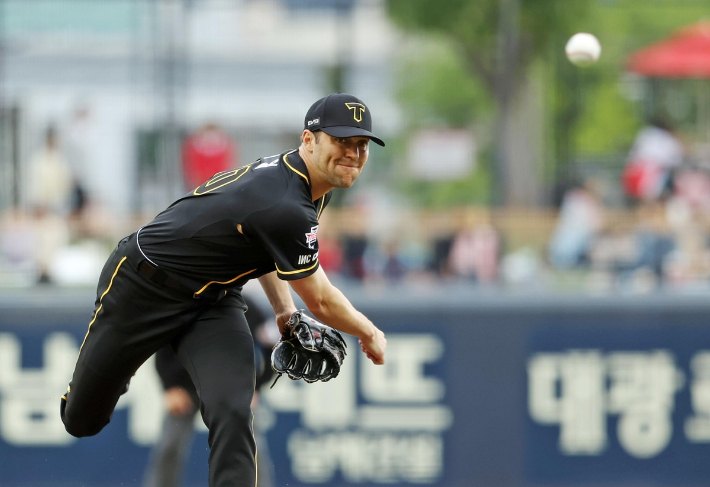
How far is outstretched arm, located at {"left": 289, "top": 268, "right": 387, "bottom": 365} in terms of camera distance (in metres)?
4.68

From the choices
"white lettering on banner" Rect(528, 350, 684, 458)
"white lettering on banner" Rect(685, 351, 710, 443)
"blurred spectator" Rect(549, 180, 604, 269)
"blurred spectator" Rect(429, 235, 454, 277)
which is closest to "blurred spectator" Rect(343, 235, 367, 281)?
"blurred spectator" Rect(429, 235, 454, 277)

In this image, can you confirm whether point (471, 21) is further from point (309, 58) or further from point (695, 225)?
point (309, 58)

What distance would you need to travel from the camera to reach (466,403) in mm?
8766

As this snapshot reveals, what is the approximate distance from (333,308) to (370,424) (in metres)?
4.18

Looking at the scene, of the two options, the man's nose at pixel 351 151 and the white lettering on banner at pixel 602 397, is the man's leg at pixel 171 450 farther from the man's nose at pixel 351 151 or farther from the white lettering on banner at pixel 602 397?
the white lettering on banner at pixel 602 397

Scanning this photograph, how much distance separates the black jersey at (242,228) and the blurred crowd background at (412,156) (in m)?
4.65

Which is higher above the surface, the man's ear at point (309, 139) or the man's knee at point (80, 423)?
the man's ear at point (309, 139)

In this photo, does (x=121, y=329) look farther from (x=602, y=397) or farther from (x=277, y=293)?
(x=602, y=397)

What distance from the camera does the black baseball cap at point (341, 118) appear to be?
15.1 feet

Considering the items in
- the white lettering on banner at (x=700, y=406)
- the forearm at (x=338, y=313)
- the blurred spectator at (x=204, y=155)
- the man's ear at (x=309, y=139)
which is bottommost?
the white lettering on banner at (x=700, y=406)

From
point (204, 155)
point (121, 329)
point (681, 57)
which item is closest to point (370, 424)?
point (204, 155)

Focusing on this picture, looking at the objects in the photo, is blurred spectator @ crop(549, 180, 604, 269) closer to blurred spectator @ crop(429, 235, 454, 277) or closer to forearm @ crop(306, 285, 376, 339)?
blurred spectator @ crop(429, 235, 454, 277)

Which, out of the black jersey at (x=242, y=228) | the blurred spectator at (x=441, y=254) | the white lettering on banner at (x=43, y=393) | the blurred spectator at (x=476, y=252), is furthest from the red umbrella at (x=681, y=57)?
the black jersey at (x=242, y=228)

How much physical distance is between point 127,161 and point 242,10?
2.44 m
